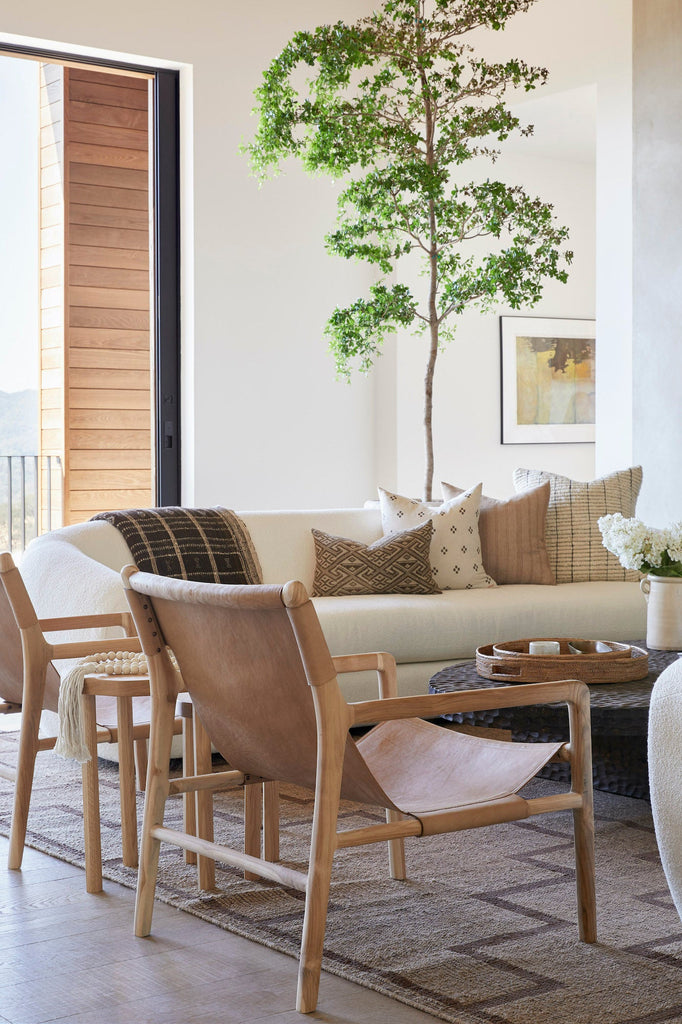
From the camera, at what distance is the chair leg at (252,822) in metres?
2.65

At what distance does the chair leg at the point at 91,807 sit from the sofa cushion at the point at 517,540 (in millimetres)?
2293

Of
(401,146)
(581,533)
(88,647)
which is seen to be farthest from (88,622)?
(401,146)

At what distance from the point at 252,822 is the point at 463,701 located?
0.79 metres

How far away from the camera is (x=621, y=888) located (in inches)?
103

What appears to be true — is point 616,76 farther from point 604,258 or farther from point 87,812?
point 87,812

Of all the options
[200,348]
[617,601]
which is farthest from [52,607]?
[200,348]

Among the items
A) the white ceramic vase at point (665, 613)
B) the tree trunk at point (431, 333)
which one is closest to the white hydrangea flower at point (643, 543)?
the white ceramic vase at point (665, 613)

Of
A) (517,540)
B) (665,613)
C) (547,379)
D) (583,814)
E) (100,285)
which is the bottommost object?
(583,814)

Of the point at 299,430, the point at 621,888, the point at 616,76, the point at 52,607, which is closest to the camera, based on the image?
the point at 621,888

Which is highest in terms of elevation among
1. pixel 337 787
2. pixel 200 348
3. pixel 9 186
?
pixel 9 186

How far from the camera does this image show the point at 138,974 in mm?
2193

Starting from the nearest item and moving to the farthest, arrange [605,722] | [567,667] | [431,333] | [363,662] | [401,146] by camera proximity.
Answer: [363,662] < [605,722] < [567,667] < [401,146] < [431,333]

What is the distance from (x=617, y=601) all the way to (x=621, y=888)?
1907 millimetres

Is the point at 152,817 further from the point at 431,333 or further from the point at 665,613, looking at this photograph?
the point at 431,333
